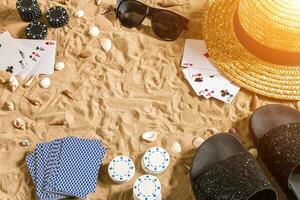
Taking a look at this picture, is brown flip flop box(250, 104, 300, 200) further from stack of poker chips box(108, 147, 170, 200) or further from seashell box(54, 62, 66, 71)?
seashell box(54, 62, 66, 71)

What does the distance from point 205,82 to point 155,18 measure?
0.90 ft

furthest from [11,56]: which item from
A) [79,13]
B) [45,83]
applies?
[79,13]

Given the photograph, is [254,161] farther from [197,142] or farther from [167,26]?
[167,26]

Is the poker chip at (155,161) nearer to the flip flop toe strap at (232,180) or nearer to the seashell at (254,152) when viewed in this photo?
the flip flop toe strap at (232,180)

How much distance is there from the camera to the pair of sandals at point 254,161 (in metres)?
1.17

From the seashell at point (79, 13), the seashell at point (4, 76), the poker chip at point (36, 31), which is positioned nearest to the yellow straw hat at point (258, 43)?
the seashell at point (79, 13)

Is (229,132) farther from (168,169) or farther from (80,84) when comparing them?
(80,84)

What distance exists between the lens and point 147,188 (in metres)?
1.21

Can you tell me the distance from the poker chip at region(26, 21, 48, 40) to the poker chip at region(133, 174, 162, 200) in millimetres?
590

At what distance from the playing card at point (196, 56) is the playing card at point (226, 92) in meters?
0.07

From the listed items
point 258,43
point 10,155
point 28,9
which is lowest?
point 10,155

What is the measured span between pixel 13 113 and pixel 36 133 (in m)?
0.10

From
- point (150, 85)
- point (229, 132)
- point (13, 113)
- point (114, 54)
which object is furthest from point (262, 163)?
point (13, 113)

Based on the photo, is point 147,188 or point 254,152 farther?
point 254,152
